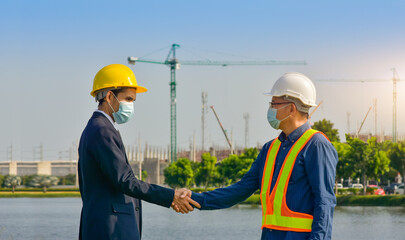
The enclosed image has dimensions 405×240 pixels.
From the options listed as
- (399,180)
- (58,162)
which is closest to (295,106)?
(399,180)

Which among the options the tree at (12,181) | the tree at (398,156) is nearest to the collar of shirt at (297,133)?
the tree at (398,156)

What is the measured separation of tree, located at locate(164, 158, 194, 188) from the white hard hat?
3435 inches

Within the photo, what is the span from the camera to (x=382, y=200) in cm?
6144

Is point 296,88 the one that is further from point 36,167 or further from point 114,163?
point 36,167

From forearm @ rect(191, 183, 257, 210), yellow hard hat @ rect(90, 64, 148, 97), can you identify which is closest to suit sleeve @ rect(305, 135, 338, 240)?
forearm @ rect(191, 183, 257, 210)

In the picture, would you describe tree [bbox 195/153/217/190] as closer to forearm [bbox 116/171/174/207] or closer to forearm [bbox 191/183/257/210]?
forearm [bbox 191/183/257/210]

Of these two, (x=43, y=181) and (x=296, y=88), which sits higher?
(x=296, y=88)

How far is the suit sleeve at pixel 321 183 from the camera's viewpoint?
537 cm

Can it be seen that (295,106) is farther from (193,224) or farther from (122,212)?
(193,224)

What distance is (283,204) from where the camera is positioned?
18.3ft

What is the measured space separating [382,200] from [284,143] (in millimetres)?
57837

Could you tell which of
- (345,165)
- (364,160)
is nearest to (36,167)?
(345,165)

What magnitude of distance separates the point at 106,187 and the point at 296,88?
1.70 m

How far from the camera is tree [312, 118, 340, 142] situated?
76.9 metres
